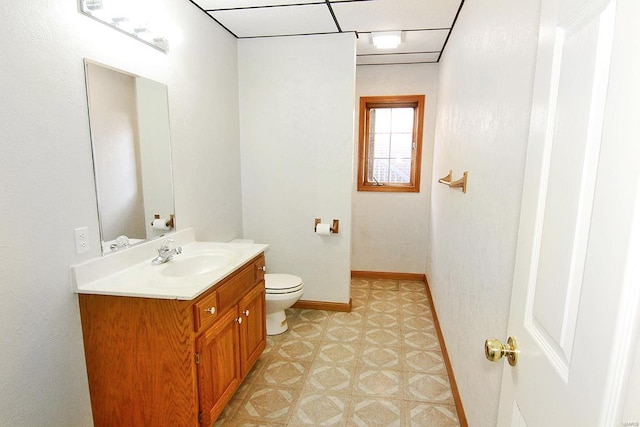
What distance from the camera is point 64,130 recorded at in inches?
58.0

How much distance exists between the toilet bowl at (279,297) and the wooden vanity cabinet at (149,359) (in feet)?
3.45

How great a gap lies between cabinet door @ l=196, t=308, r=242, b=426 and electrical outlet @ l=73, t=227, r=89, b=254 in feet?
2.19

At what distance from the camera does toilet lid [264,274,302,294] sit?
280cm

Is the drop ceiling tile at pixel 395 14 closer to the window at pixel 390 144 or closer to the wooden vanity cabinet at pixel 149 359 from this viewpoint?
the window at pixel 390 144

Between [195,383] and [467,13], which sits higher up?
[467,13]

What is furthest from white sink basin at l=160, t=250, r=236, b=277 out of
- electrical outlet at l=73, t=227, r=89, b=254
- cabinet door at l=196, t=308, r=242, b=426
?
electrical outlet at l=73, t=227, r=89, b=254

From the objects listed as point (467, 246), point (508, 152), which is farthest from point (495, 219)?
point (467, 246)

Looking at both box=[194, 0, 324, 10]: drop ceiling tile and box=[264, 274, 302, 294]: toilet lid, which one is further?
box=[264, 274, 302, 294]: toilet lid

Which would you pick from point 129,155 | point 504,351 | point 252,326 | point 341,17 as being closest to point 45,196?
point 129,155

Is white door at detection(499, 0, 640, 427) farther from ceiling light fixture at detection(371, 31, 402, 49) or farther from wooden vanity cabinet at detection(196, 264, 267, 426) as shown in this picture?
ceiling light fixture at detection(371, 31, 402, 49)

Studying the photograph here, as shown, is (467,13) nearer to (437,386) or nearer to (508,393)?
(508,393)

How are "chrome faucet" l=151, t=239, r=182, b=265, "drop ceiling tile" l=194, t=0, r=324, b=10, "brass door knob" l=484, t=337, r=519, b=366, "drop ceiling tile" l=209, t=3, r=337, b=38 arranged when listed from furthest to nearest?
"drop ceiling tile" l=209, t=3, r=337, b=38 < "drop ceiling tile" l=194, t=0, r=324, b=10 < "chrome faucet" l=151, t=239, r=182, b=265 < "brass door knob" l=484, t=337, r=519, b=366

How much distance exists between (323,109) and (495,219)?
204 cm

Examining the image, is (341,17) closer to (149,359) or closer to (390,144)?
(390,144)
